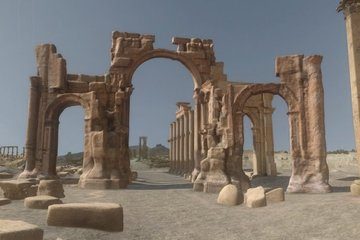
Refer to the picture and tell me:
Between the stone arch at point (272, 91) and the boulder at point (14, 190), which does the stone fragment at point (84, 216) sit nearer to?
the boulder at point (14, 190)

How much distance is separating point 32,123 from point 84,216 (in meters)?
13.3

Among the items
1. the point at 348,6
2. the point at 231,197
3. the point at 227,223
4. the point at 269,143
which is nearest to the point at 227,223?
the point at 227,223

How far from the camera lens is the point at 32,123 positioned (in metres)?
17.5

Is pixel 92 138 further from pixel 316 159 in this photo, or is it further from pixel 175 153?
pixel 175 153

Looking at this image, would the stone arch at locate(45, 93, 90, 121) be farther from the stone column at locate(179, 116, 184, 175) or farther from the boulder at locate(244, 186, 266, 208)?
the stone column at locate(179, 116, 184, 175)

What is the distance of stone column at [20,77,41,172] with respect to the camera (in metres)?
17.3

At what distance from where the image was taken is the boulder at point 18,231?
3744 millimetres

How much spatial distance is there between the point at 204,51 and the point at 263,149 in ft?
27.8

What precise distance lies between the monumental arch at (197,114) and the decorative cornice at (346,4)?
1.85m

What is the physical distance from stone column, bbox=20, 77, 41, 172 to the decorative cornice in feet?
45.6

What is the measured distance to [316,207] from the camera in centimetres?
732

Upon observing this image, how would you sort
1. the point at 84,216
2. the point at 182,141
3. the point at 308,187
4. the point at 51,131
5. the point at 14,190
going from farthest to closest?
the point at 182,141
the point at 51,131
the point at 308,187
the point at 14,190
the point at 84,216

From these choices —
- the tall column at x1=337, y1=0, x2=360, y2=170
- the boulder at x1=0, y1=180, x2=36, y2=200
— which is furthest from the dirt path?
the tall column at x1=337, y1=0, x2=360, y2=170

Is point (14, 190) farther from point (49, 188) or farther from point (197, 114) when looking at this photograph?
point (197, 114)
